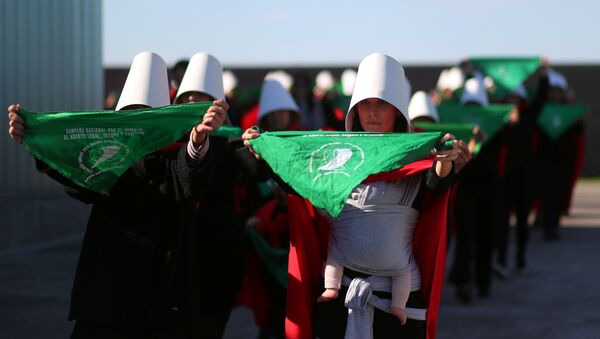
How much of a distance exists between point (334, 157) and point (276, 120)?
3.48 meters

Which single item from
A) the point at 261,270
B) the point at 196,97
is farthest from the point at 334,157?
the point at 261,270

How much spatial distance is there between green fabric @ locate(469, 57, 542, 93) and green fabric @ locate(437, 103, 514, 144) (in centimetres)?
252

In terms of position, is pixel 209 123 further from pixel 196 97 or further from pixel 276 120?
pixel 276 120

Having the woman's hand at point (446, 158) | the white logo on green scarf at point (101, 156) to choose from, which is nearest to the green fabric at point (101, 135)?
the white logo on green scarf at point (101, 156)

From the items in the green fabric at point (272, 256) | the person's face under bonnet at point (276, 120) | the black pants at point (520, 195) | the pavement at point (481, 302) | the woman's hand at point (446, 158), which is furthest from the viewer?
the black pants at point (520, 195)

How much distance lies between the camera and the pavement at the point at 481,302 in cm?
831

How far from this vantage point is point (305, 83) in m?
14.7

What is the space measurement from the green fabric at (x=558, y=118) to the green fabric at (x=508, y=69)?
5.50ft

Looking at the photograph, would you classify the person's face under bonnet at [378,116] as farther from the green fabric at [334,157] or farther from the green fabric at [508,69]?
the green fabric at [508,69]

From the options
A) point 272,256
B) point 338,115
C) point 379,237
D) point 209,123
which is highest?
point 209,123

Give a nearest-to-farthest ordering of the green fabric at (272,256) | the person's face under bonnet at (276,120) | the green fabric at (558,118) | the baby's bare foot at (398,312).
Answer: the baby's bare foot at (398,312)
the green fabric at (272,256)
the person's face under bonnet at (276,120)
the green fabric at (558,118)

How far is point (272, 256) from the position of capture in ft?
23.2

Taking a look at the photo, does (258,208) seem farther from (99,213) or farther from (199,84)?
(99,213)

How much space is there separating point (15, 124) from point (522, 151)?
25.9ft
